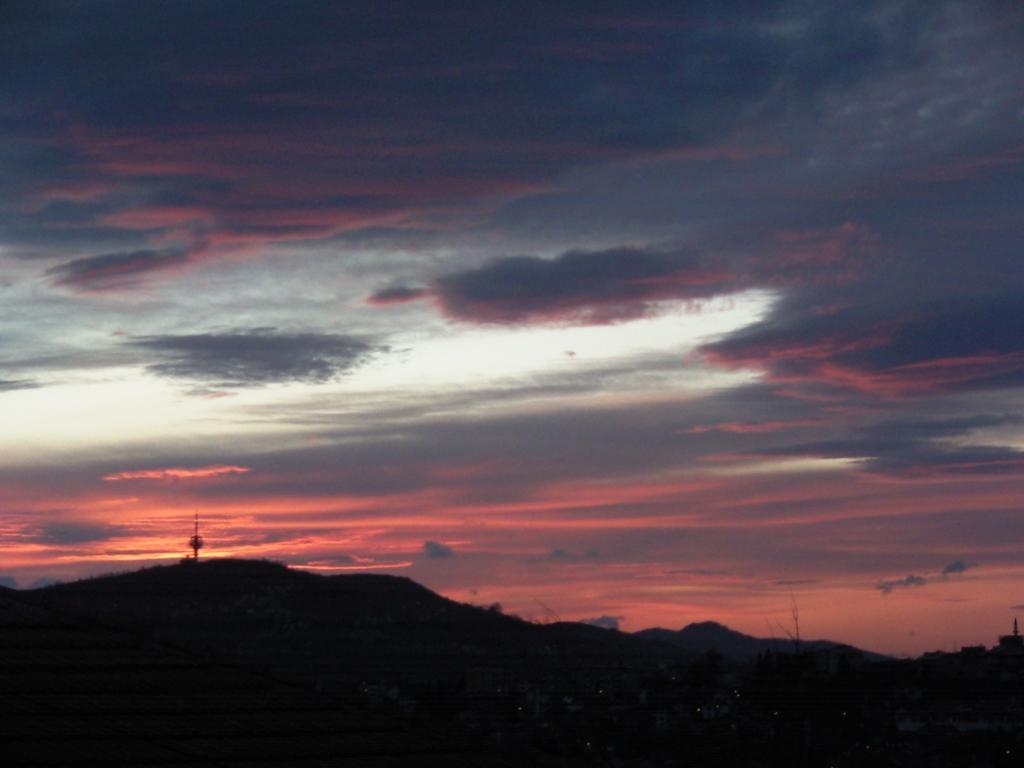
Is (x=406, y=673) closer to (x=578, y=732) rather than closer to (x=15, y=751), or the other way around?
(x=578, y=732)

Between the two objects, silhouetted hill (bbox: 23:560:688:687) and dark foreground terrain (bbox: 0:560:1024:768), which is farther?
silhouetted hill (bbox: 23:560:688:687)

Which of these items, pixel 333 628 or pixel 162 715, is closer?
pixel 162 715

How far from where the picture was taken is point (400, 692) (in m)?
38.4

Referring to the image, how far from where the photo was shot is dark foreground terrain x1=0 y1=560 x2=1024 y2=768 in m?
21.4

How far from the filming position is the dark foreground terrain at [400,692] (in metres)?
21.4

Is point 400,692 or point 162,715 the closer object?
point 162,715

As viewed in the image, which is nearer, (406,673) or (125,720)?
(125,720)

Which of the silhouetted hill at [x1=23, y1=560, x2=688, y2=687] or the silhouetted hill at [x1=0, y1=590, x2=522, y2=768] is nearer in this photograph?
the silhouetted hill at [x1=0, y1=590, x2=522, y2=768]

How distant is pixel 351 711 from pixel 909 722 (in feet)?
54.4

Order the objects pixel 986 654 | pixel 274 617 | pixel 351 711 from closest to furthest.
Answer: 1. pixel 351 711
2. pixel 986 654
3. pixel 274 617

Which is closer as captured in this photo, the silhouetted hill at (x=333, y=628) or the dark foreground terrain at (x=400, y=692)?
the dark foreground terrain at (x=400, y=692)

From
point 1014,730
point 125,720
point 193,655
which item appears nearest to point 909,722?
point 1014,730

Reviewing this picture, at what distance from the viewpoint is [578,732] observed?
31469 mm

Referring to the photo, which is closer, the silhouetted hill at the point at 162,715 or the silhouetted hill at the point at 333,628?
the silhouetted hill at the point at 162,715
